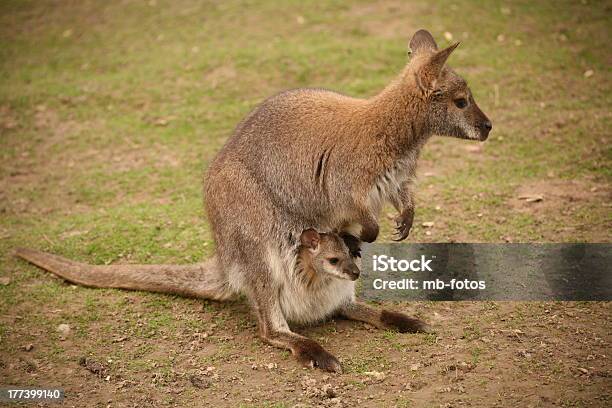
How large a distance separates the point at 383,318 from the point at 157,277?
5.06 ft

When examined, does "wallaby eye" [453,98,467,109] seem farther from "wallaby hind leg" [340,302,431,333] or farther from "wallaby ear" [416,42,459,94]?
"wallaby hind leg" [340,302,431,333]

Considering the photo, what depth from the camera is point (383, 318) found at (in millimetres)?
4664

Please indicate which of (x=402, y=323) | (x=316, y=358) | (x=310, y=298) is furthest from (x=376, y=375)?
(x=310, y=298)

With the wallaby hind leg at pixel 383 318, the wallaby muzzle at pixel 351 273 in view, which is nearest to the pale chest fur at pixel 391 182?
the wallaby muzzle at pixel 351 273

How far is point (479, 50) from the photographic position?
8742 mm

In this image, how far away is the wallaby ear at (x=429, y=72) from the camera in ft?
14.1

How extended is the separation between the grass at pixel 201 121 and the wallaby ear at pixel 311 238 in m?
0.73

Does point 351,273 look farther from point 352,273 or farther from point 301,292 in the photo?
point 301,292

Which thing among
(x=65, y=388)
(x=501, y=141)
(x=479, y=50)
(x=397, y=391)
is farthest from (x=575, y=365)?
(x=479, y=50)

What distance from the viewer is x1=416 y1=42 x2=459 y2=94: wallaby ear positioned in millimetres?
4305

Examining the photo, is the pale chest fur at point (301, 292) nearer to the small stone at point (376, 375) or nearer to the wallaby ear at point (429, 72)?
the small stone at point (376, 375)

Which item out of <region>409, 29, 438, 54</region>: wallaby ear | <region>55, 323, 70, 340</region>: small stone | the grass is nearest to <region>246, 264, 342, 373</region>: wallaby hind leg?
the grass

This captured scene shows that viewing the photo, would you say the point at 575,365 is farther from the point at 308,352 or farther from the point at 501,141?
the point at 501,141

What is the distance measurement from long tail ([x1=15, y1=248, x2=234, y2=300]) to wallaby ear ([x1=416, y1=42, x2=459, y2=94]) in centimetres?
176
